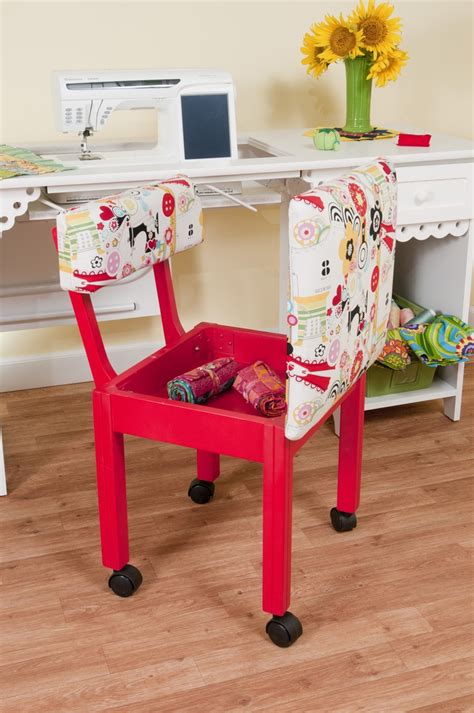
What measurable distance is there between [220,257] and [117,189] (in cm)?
82

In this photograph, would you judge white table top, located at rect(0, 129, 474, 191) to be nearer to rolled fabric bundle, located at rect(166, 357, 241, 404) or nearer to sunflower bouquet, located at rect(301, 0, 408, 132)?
sunflower bouquet, located at rect(301, 0, 408, 132)

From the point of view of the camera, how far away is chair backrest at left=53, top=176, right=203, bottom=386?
1445 mm

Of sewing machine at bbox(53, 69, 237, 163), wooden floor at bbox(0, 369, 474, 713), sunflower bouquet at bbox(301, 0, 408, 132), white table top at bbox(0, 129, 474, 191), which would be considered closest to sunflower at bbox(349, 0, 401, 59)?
sunflower bouquet at bbox(301, 0, 408, 132)

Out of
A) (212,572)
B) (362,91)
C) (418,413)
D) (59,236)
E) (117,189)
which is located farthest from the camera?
(418,413)

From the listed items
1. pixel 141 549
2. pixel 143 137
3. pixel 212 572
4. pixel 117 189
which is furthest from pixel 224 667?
pixel 143 137

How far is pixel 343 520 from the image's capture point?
192 centimetres

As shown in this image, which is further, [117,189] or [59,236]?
[117,189]

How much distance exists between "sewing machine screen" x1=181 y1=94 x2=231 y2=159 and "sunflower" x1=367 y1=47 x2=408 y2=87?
0.41 meters

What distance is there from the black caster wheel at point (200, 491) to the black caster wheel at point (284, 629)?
19.7 inches

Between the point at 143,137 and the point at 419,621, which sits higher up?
the point at 143,137

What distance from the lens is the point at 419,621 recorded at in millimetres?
1646

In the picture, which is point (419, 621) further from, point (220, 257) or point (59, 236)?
point (220, 257)

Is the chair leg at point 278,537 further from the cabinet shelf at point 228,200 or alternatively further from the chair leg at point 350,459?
the cabinet shelf at point 228,200

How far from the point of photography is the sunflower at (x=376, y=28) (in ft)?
7.11
